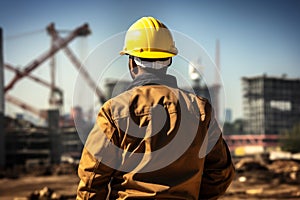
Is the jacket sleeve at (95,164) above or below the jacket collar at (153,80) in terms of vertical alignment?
below

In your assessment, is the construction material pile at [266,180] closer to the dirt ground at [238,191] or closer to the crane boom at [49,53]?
the dirt ground at [238,191]

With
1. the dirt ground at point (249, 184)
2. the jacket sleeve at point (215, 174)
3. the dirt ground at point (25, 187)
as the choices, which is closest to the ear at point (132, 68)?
the jacket sleeve at point (215, 174)

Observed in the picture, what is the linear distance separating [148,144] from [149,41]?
454mm

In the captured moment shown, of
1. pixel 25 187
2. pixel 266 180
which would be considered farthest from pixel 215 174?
pixel 25 187

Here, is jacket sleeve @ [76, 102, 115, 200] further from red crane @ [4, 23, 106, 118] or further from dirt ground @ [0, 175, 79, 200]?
red crane @ [4, 23, 106, 118]

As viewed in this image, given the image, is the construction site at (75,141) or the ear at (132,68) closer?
the ear at (132,68)

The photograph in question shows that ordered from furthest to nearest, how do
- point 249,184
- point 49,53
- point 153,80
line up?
point 49,53
point 249,184
point 153,80

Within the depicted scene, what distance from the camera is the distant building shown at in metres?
76.6

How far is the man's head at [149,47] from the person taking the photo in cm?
212

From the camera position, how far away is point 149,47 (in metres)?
2.12

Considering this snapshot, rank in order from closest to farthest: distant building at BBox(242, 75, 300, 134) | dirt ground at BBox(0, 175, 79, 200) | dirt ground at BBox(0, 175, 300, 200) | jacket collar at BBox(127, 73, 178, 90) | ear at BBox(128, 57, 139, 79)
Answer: jacket collar at BBox(127, 73, 178, 90), ear at BBox(128, 57, 139, 79), dirt ground at BBox(0, 175, 300, 200), dirt ground at BBox(0, 175, 79, 200), distant building at BBox(242, 75, 300, 134)

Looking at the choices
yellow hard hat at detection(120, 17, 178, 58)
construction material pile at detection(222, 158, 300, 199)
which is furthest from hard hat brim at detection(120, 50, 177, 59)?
construction material pile at detection(222, 158, 300, 199)

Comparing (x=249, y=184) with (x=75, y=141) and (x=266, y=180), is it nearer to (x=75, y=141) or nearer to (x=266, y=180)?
(x=266, y=180)

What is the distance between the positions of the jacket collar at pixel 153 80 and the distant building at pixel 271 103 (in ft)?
247
